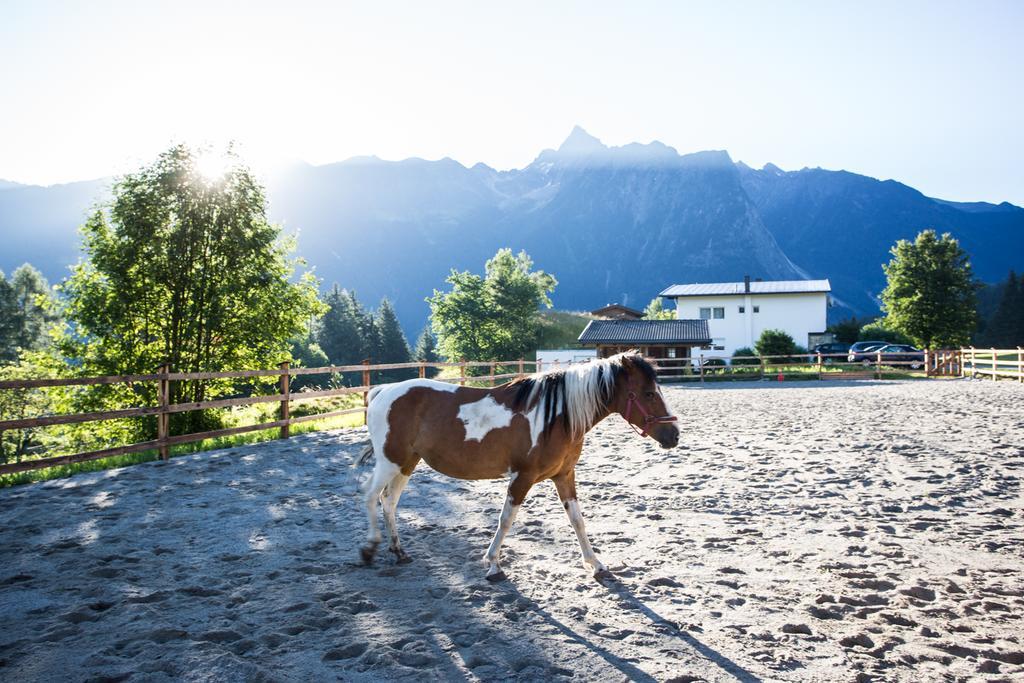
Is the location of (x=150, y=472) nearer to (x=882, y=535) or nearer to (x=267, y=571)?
(x=267, y=571)

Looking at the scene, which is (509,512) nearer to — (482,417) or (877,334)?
(482,417)

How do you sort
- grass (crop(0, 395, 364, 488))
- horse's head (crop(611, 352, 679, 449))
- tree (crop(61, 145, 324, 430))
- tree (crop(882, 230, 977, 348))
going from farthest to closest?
tree (crop(882, 230, 977, 348)), tree (crop(61, 145, 324, 430)), grass (crop(0, 395, 364, 488)), horse's head (crop(611, 352, 679, 449))

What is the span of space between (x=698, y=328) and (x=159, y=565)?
4283cm

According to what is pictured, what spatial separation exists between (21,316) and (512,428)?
5055 centimetres

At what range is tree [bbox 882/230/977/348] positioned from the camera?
1596 inches

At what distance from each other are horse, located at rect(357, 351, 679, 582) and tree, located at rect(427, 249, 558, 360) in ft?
Answer: 150

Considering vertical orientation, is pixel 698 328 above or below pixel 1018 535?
above

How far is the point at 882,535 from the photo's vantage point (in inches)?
199

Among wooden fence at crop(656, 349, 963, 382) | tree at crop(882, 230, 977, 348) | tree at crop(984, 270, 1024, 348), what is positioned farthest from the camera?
tree at crop(984, 270, 1024, 348)

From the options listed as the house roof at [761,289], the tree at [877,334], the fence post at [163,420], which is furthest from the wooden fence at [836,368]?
the fence post at [163,420]

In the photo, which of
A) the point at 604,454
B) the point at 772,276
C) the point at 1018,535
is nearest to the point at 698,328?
the point at 604,454

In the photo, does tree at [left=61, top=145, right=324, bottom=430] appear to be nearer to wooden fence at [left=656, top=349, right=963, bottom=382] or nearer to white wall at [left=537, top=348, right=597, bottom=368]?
wooden fence at [left=656, top=349, right=963, bottom=382]

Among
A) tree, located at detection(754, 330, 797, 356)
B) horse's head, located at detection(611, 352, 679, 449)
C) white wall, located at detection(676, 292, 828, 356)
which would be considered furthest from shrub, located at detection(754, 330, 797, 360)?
horse's head, located at detection(611, 352, 679, 449)

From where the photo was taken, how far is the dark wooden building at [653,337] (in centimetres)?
4250
